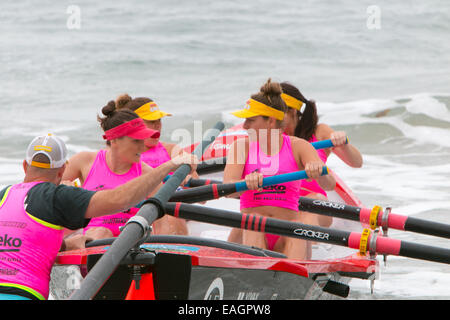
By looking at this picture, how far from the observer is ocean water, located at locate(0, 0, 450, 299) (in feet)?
39.0

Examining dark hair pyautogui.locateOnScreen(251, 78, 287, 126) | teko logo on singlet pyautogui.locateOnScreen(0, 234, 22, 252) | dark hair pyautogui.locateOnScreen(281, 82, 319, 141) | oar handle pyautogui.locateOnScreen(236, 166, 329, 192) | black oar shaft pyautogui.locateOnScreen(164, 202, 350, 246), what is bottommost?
black oar shaft pyautogui.locateOnScreen(164, 202, 350, 246)

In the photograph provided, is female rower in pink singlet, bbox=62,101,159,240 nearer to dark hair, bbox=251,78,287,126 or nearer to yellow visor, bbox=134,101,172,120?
yellow visor, bbox=134,101,172,120

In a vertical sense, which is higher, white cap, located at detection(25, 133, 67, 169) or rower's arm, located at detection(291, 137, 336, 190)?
white cap, located at detection(25, 133, 67, 169)

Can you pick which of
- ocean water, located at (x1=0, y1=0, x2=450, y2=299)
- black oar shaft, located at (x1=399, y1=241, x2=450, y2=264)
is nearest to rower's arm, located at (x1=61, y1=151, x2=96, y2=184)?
black oar shaft, located at (x1=399, y1=241, x2=450, y2=264)

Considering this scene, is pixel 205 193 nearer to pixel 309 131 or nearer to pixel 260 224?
pixel 260 224

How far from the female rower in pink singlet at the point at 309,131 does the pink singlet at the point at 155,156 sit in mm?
908

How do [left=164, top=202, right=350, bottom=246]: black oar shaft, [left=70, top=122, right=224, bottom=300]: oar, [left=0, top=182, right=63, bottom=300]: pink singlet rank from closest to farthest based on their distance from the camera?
1. [left=70, top=122, right=224, bottom=300]: oar
2. [left=0, top=182, right=63, bottom=300]: pink singlet
3. [left=164, top=202, right=350, bottom=246]: black oar shaft

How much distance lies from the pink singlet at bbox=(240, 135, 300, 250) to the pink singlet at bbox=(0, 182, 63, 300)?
1.64 m

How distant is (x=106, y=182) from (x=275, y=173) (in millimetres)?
1038

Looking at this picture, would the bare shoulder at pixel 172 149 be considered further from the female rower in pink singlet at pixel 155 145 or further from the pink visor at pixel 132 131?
the pink visor at pixel 132 131

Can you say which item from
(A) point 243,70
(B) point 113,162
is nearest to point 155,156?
(B) point 113,162

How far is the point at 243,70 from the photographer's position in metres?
16.4

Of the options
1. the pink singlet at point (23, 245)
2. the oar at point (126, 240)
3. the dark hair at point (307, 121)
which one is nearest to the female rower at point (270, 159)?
the dark hair at point (307, 121)

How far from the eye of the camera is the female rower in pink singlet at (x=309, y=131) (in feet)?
15.3
